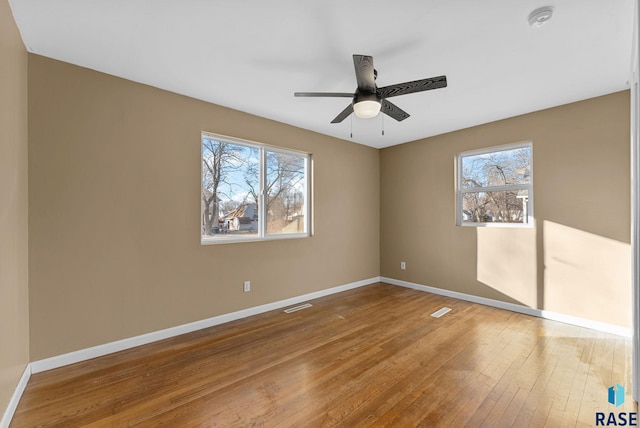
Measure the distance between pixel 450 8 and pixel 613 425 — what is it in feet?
8.93

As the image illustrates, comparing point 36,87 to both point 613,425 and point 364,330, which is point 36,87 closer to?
point 364,330

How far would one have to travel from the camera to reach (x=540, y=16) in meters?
1.83

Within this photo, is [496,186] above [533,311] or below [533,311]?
above

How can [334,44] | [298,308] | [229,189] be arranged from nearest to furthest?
[334,44] → [229,189] → [298,308]

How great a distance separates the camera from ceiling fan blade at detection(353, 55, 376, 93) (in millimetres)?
1928

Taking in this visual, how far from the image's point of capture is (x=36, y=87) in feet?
7.42

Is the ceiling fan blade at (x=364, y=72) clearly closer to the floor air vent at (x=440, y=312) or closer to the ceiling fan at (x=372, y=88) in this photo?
the ceiling fan at (x=372, y=88)

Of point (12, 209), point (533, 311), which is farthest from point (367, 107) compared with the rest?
point (533, 311)

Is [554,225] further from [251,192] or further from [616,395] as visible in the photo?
[251,192]

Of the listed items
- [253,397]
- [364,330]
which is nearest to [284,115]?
[364,330]

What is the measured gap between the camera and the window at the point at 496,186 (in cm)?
366

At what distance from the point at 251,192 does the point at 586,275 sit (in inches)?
156

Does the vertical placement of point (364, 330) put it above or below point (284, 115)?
below

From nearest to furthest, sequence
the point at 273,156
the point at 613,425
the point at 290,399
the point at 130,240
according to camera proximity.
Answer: the point at 613,425
the point at 290,399
the point at 130,240
the point at 273,156
